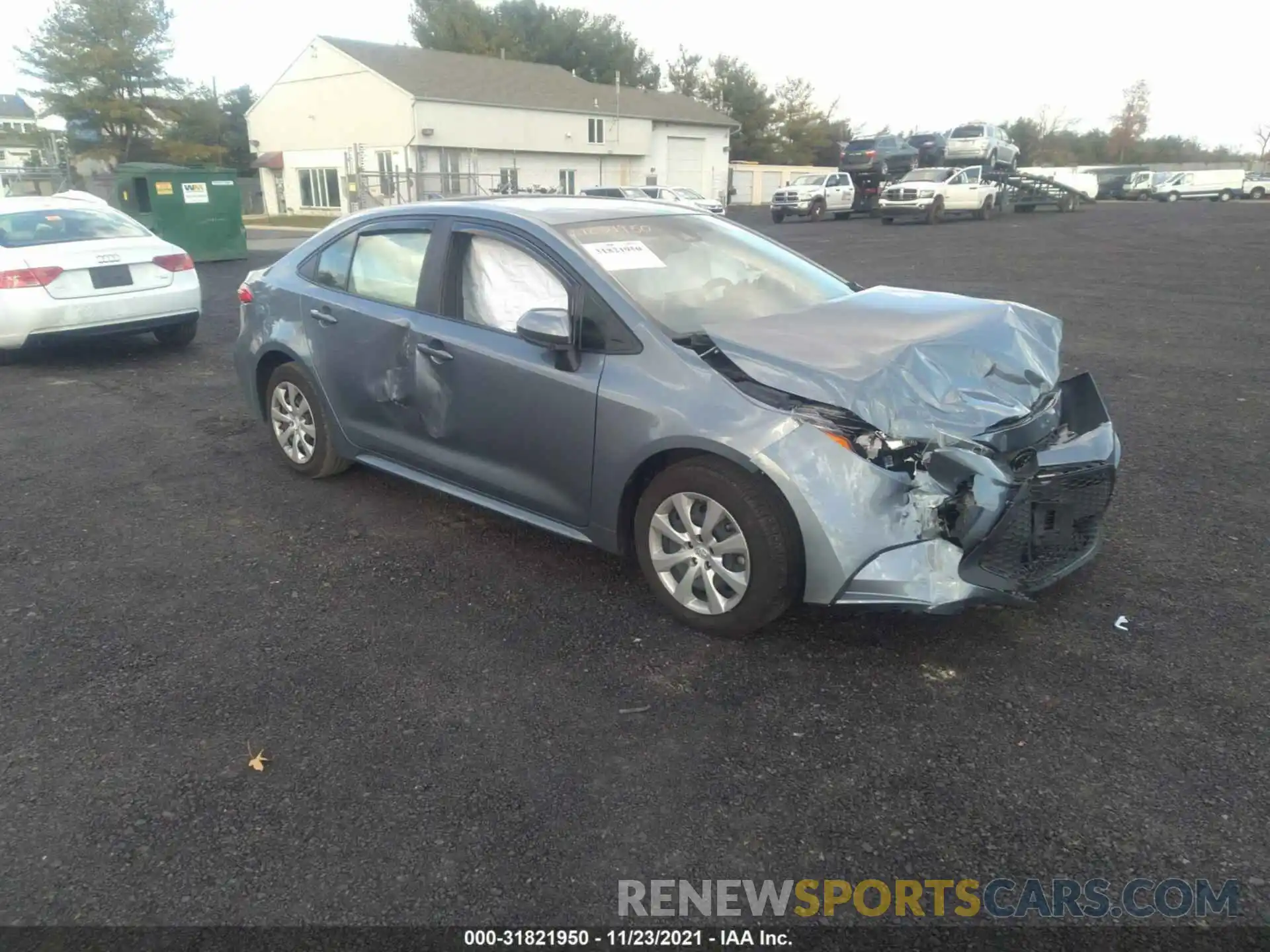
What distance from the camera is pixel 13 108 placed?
10425 centimetres

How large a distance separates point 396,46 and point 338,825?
4999 centimetres

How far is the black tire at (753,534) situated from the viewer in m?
3.34

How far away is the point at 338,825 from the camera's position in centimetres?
264

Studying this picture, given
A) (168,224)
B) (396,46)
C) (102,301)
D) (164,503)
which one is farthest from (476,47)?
(164,503)

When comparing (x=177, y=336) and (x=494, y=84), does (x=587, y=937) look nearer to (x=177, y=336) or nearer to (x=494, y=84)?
(x=177, y=336)

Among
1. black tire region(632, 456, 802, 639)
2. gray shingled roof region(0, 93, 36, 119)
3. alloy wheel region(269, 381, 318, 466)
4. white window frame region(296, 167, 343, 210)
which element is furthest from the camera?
gray shingled roof region(0, 93, 36, 119)

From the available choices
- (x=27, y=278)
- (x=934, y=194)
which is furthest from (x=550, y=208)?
(x=934, y=194)

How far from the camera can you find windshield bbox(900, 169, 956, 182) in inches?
1174

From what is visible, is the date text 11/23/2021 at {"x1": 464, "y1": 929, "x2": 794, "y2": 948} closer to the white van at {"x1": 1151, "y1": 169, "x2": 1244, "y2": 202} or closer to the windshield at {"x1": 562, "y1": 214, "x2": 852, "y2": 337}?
the windshield at {"x1": 562, "y1": 214, "x2": 852, "y2": 337}

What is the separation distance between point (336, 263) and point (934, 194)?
91.9ft

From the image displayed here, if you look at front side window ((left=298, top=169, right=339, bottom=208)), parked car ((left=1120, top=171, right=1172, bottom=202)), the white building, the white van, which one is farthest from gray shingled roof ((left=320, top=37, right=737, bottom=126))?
the white van

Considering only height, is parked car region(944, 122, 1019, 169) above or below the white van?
above

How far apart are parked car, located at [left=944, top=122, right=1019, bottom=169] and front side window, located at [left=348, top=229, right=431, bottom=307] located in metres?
33.6

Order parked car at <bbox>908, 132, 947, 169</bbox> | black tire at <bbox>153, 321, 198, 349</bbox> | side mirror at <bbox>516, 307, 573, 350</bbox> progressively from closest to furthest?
1. side mirror at <bbox>516, 307, 573, 350</bbox>
2. black tire at <bbox>153, 321, 198, 349</bbox>
3. parked car at <bbox>908, 132, 947, 169</bbox>
